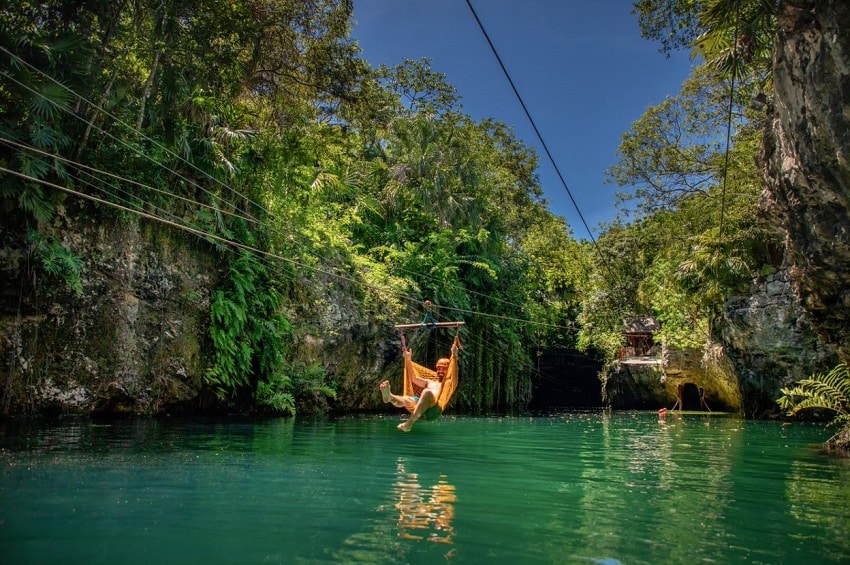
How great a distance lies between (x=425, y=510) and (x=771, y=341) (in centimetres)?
1982

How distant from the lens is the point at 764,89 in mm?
14258

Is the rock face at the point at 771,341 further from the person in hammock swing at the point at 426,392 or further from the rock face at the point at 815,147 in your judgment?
the person in hammock swing at the point at 426,392

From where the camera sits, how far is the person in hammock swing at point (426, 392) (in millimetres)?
10664

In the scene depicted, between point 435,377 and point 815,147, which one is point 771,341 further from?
point 435,377

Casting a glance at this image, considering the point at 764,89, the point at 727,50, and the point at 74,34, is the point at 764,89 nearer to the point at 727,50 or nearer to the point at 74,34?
the point at 727,50

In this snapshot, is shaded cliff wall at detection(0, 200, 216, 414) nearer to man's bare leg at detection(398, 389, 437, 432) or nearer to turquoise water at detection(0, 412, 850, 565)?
turquoise water at detection(0, 412, 850, 565)

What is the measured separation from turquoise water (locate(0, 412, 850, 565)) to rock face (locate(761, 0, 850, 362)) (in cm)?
319

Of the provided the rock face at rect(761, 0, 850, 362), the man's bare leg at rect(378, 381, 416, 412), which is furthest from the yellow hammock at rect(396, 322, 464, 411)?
the rock face at rect(761, 0, 850, 362)

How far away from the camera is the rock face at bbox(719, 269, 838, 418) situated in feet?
69.3

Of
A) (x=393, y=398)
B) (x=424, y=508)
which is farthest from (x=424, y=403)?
(x=424, y=508)

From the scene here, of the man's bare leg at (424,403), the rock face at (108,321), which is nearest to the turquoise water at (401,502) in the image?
the man's bare leg at (424,403)

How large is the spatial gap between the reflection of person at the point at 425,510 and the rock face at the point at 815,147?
7286 millimetres

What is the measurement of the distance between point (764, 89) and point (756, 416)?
14.1 metres

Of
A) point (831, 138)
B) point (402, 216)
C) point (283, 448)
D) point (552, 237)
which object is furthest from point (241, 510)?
point (552, 237)
